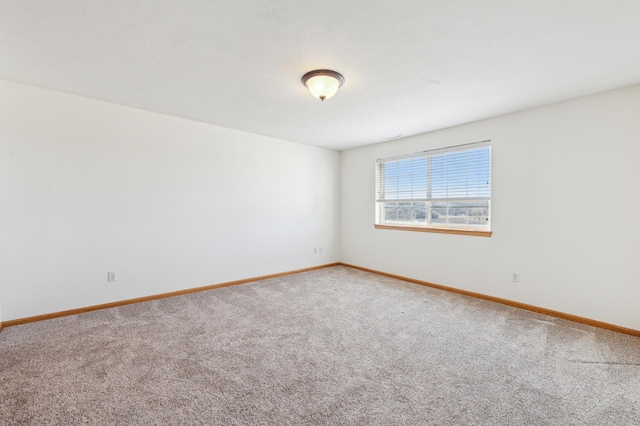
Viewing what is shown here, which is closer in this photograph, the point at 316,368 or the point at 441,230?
the point at 316,368

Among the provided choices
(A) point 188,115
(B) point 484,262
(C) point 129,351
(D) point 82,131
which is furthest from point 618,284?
(D) point 82,131

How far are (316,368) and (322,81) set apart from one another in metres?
2.35

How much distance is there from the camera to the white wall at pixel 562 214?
281cm

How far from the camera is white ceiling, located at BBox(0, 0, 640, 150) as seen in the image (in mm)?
1756

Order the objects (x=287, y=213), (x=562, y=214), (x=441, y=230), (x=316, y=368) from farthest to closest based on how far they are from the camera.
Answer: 1. (x=287, y=213)
2. (x=441, y=230)
3. (x=562, y=214)
4. (x=316, y=368)

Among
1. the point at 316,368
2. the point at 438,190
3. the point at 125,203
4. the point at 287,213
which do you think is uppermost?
the point at 438,190

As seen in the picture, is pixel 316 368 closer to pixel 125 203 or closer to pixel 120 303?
pixel 120 303

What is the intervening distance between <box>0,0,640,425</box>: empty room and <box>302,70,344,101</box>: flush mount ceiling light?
0.06 ft

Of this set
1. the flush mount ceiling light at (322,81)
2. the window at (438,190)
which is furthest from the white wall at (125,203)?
the flush mount ceiling light at (322,81)

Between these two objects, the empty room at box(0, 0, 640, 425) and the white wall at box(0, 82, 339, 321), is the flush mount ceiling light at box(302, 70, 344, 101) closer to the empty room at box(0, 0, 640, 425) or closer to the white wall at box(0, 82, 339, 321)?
the empty room at box(0, 0, 640, 425)

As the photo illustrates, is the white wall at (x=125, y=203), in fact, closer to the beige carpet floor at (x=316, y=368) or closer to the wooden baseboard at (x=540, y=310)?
the beige carpet floor at (x=316, y=368)

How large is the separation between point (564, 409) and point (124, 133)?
4.71 meters

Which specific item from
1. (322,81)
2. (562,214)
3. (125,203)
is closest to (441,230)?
(562,214)

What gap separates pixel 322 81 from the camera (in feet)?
8.29
